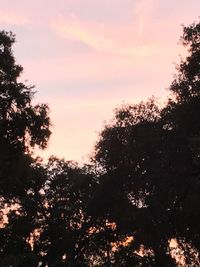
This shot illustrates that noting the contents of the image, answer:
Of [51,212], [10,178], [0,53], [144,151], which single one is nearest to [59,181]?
[51,212]

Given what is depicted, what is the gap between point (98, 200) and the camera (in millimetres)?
47938

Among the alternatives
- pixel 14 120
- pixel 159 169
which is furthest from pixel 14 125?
pixel 159 169

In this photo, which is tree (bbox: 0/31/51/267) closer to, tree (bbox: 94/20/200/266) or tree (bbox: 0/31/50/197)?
tree (bbox: 0/31/50/197)

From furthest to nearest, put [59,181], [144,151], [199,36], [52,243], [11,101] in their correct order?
[59,181] < [52,243] < [144,151] < [199,36] < [11,101]

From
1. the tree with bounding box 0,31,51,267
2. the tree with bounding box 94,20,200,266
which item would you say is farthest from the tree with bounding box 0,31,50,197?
the tree with bounding box 94,20,200,266

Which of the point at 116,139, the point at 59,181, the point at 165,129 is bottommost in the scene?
the point at 165,129

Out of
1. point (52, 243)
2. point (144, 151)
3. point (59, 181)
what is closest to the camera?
point (144, 151)

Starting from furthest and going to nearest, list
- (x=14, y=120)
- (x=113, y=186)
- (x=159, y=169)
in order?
(x=113, y=186)
(x=159, y=169)
(x=14, y=120)

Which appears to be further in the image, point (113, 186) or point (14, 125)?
point (113, 186)

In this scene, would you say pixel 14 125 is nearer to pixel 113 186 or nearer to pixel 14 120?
pixel 14 120

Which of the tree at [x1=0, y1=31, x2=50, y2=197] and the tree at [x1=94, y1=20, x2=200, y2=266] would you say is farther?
the tree at [x1=94, y1=20, x2=200, y2=266]

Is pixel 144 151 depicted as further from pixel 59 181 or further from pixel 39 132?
pixel 59 181

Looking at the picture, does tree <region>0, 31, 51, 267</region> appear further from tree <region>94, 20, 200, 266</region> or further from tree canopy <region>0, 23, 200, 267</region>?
tree <region>94, 20, 200, 266</region>

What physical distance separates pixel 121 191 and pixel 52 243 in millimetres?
14092
